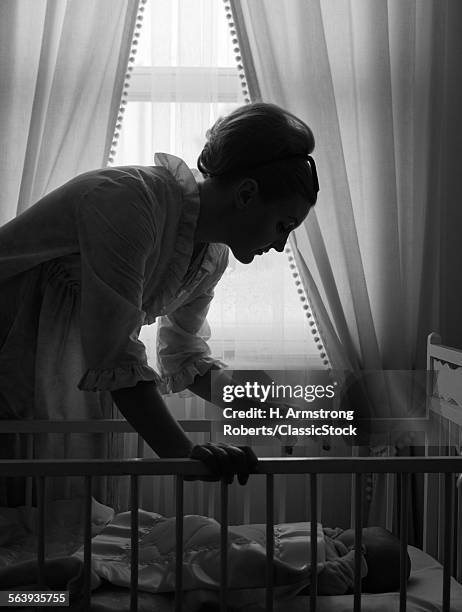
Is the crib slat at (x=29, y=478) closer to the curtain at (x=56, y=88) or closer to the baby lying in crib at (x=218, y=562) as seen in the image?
the baby lying in crib at (x=218, y=562)

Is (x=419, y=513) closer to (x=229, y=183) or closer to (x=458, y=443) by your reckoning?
(x=458, y=443)

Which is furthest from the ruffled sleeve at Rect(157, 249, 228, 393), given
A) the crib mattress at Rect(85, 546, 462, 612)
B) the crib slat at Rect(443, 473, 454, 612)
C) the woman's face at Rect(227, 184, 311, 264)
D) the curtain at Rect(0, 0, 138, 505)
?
the curtain at Rect(0, 0, 138, 505)

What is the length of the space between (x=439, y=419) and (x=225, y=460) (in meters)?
1.05

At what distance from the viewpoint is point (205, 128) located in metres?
1.94

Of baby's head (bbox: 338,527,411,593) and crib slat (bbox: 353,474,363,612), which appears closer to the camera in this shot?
crib slat (bbox: 353,474,363,612)

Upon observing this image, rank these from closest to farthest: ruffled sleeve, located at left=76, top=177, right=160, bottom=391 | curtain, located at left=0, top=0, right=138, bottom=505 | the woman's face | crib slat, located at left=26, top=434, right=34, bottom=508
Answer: ruffled sleeve, located at left=76, top=177, right=160, bottom=391, the woman's face, crib slat, located at left=26, top=434, right=34, bottom=508, curtain, located at left=0, top=0, right=138, bottom=505

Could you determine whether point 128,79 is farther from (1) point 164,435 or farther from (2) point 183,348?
(1) point 164,435

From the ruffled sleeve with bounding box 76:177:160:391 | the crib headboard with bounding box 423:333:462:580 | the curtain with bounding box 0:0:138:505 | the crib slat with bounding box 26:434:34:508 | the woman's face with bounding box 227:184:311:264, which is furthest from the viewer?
the curtain with bounding box 0:0:138:505

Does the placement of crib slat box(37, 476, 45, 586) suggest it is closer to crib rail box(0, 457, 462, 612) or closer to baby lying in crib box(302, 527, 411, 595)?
crib rail box(0, 457, 462, 612)

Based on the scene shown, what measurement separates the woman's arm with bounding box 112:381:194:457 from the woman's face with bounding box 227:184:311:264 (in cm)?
26

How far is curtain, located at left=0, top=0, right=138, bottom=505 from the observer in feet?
6.28

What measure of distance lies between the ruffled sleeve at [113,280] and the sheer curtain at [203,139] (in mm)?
994

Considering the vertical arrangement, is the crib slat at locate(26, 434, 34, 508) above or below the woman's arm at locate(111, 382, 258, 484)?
below

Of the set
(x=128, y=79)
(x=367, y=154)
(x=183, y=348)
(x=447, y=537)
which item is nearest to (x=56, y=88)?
(x=128, y=79)
